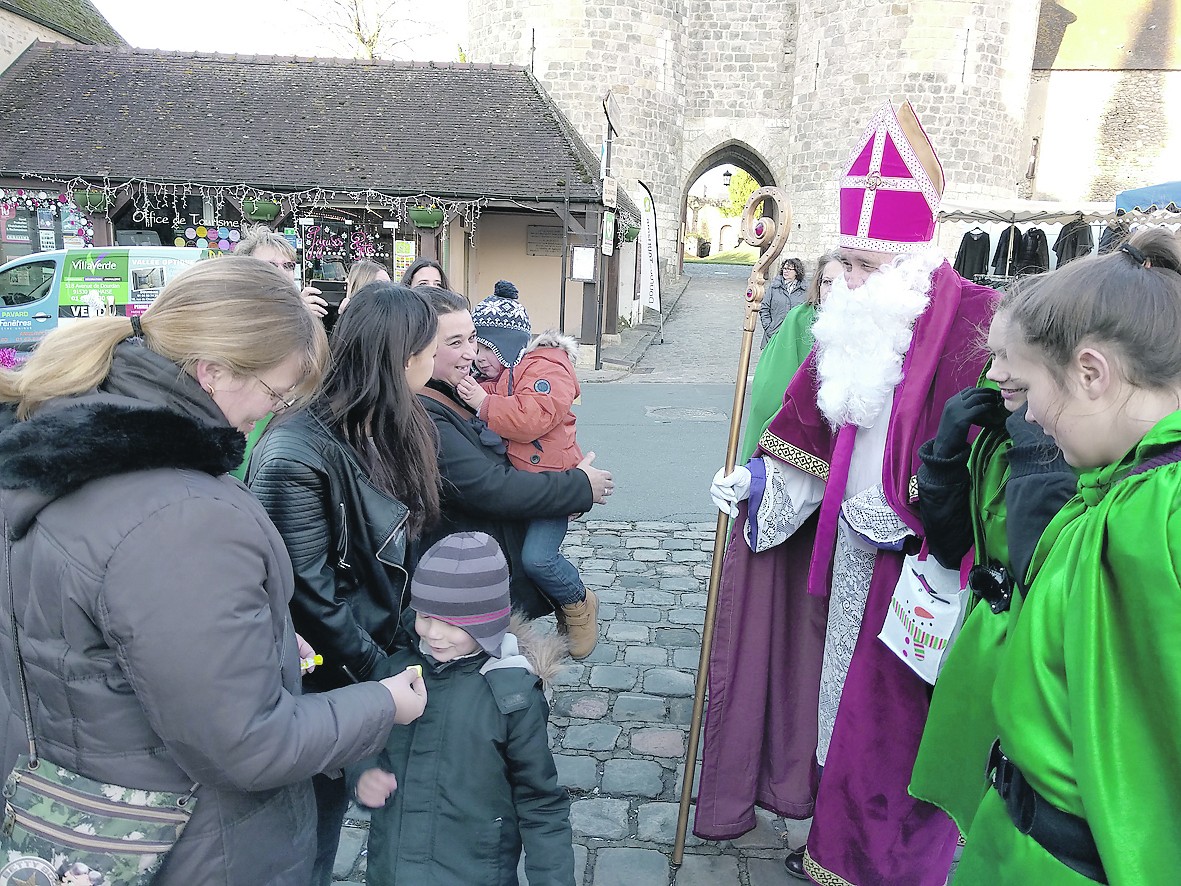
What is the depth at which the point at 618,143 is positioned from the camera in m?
21.3

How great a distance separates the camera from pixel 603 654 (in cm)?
414

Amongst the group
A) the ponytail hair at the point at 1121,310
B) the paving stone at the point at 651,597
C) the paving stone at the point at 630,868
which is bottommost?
the paving stone at the point at 651,597

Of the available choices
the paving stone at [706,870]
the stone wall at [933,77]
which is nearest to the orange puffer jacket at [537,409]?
the paving stone at [706,870]

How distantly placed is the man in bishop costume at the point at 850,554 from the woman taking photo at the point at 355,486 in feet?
3.62

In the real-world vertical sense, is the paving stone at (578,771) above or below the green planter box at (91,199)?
below

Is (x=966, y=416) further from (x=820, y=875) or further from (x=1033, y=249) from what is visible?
(x=1033, y=249)

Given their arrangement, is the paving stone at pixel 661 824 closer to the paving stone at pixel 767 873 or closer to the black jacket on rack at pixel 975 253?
the paving stone at pixel 767 873

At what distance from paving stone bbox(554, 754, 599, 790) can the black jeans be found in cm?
103

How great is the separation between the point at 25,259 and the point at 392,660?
39.7 ft

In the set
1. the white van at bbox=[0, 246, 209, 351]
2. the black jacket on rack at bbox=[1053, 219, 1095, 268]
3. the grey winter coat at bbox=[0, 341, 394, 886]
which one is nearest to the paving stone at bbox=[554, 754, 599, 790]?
the grey winter coat at bbox=[0, 341, 394, 886]

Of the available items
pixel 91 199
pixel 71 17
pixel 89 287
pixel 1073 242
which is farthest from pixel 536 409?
pixel 71 17

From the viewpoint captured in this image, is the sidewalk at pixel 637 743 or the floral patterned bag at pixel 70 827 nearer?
the floral patterned bag at pixel 70 827

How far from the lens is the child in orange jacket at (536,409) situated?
10.2ft

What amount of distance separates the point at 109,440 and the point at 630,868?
216cm
